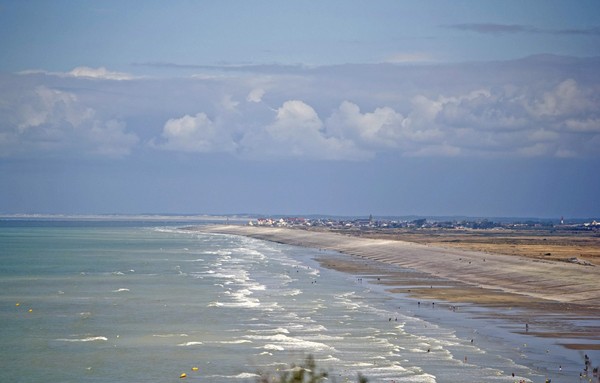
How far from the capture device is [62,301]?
6850cm

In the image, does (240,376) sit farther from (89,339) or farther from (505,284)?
(505,284)

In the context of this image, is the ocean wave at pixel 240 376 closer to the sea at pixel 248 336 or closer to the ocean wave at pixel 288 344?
the sea at pixel 248 336

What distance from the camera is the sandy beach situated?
54.7 meters

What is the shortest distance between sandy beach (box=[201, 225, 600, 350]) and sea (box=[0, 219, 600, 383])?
2644 millimetres

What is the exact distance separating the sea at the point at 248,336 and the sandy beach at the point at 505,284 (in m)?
2.64

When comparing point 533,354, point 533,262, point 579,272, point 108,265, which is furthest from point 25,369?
point 108,265

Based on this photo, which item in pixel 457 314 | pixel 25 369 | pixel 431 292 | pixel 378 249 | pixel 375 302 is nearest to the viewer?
→ pixel 25 369

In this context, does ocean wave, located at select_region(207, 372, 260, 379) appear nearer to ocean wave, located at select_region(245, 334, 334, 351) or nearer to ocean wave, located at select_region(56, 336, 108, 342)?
ocean wave, located at select_region(245, 334, 334, 351)

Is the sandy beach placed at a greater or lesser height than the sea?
greater

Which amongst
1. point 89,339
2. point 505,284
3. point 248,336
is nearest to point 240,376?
point 248,336

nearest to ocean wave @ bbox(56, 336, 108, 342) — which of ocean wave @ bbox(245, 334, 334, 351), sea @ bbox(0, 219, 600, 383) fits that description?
sea @ bbox(0, 219, 600, 383)

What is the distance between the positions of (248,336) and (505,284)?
39.2 meters

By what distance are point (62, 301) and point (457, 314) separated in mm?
29692

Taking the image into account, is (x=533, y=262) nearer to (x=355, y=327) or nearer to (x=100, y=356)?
(x=355, y=327)
